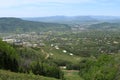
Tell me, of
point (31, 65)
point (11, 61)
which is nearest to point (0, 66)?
point (11, 61)

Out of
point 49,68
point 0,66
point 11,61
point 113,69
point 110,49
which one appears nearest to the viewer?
point 0,66

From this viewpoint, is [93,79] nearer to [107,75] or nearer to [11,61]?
[107,75]

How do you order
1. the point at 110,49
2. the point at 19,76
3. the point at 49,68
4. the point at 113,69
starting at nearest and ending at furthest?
the point at 19,76 < the point at 113,69 < the point at 49,68 < the point at 110,49

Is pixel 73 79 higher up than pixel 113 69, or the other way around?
pixel 113 69

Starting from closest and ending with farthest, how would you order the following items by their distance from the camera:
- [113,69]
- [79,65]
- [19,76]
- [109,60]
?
[19,76], [113,69], [109,60], [79,65]

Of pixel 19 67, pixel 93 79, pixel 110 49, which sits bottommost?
pixel 110 49

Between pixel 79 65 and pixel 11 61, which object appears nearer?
pixel 11 61

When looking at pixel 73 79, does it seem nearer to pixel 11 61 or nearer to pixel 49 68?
pixel 49 68

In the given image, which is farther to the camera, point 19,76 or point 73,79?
point 73,79

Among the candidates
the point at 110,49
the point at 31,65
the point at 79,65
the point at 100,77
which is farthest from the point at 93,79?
the point at 110,49
